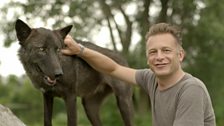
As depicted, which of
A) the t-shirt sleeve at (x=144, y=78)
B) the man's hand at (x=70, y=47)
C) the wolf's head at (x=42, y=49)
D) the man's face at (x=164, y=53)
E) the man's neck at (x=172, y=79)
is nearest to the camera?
the man's face at (x=164, y=53)

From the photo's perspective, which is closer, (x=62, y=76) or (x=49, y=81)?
(x=49, y=81)

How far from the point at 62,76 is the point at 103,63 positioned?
2.72 feet

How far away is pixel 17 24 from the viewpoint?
5.93 metres

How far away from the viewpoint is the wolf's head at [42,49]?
5844 mm

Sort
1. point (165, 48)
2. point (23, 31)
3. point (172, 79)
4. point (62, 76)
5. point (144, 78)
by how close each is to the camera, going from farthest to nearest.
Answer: point (62, 76), point (23, 31), point (144, 78), point (172, 79), point (165, 48)

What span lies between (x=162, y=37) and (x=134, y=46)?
1842cm

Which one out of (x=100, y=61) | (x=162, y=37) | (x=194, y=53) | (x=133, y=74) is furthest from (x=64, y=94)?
(x=194, y=53)

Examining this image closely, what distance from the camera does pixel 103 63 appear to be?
5.91 m

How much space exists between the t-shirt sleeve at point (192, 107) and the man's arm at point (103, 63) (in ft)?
4.33

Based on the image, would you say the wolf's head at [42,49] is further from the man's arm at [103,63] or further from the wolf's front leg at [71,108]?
the wolf's front leg at [71,108]

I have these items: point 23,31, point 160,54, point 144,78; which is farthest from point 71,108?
point 160,54

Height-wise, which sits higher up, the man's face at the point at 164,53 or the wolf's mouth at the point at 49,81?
the man's face at the point at 164,53

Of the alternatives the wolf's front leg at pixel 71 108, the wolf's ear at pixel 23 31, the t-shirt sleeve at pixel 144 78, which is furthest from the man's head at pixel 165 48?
the wolf's front leg at pixel 71 108

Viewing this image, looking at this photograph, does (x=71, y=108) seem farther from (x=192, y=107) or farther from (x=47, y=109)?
(x=192, y=107)
